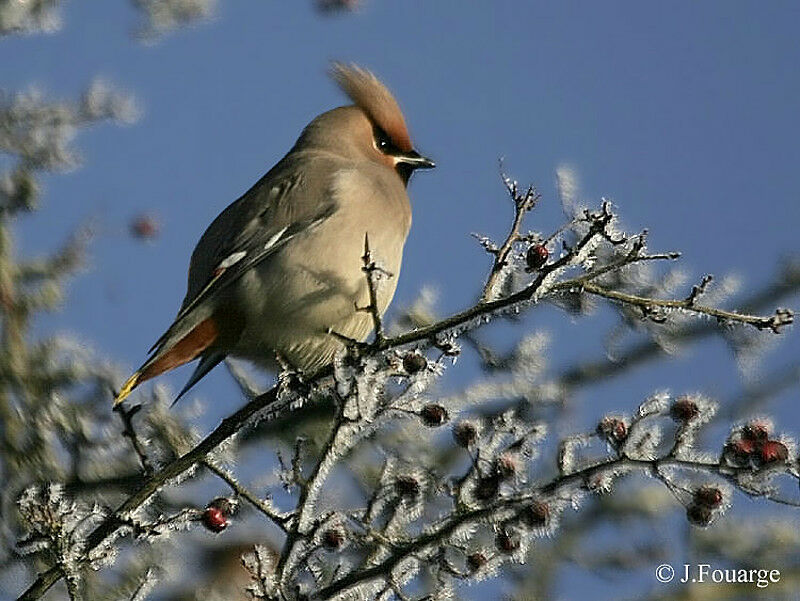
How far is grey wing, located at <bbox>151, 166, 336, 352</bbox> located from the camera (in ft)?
12.7

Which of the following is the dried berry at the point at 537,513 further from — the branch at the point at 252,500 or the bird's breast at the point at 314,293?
the bird's breast at the point at 314,293

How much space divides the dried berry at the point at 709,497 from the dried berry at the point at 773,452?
122 mm

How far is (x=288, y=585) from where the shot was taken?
2.57m

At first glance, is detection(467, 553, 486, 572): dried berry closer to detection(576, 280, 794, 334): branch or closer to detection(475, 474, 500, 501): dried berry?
detection(475, 474, 500, 501): dried berry

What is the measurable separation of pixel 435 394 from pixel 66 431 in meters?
1.02

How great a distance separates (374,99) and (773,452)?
90.9 inches

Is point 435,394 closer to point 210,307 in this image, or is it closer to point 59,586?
point 210,307

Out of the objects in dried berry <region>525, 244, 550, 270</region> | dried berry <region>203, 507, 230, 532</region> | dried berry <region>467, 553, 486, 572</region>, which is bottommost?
dried berry <region>467, 553, 486, 572</region>

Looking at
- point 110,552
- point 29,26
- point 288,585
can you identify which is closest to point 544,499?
point 288,585

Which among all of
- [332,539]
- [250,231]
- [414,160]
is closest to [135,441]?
[332,539]

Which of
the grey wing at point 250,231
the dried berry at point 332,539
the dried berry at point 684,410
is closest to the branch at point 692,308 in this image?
the dried berry at point 684,410

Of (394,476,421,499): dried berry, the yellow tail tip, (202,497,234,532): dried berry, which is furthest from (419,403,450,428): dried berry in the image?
the yellow tail tip

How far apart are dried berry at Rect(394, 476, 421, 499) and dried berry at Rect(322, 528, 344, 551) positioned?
0.59 feet

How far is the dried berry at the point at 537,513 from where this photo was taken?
258cm
